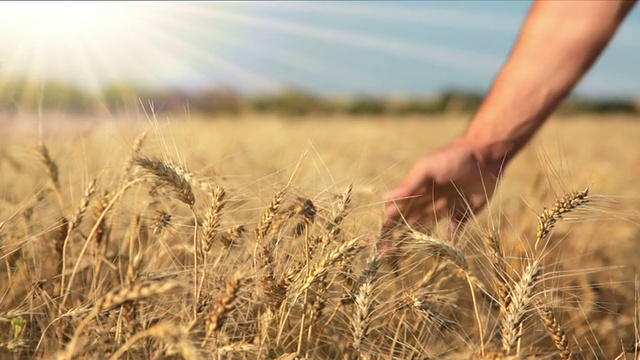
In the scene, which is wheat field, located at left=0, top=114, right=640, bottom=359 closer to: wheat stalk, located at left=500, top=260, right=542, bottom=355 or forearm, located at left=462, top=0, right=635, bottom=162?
wheat stalk, located at left=500, top=260, right=542, bottom=355

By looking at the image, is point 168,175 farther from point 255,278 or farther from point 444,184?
point 444,184

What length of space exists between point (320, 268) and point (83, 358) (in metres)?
0.34

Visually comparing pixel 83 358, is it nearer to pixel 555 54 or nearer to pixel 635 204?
pixel 555 54

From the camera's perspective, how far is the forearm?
1.50 m

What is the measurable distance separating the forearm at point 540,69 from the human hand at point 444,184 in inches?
2.3

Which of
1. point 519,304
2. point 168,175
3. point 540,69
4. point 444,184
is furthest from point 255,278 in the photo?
point 540,69

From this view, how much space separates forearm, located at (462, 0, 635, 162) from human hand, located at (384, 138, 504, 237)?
0.06 m

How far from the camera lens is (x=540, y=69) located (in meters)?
1.54

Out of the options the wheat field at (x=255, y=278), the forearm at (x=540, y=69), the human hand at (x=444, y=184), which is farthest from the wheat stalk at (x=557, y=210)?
the forearm at (x=540, y=69)

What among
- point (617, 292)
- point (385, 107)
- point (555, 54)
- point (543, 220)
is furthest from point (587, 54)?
point (385, 107)

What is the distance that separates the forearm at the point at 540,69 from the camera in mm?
1499

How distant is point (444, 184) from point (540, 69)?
353 millimetres

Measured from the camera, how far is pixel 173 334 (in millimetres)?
723

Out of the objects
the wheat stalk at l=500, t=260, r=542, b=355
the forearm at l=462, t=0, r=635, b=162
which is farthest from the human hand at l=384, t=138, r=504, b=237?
the wheat stalk at l=500, t=260, r=542, b=355
